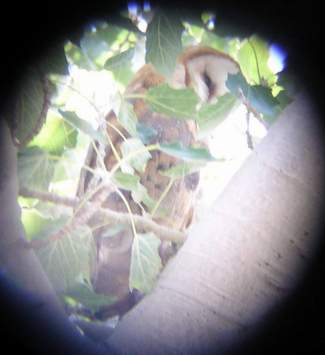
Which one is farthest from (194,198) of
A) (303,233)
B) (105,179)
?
(303,233)

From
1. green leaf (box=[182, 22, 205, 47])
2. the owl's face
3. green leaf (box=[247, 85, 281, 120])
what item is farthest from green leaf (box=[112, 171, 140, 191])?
the owl's face

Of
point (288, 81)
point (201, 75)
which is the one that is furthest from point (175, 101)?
point (201, 75)

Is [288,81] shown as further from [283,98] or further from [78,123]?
[78,123]

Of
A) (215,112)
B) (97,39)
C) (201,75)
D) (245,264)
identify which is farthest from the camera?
(201,75)

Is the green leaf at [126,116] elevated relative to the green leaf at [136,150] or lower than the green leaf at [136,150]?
elevated

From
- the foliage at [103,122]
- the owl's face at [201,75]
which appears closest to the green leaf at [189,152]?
the foliage at [103,122]

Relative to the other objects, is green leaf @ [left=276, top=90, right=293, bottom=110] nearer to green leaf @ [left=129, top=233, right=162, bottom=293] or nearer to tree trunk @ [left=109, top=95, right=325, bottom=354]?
tree trunk @ [left=109, top=95, right=325, bottom=354]

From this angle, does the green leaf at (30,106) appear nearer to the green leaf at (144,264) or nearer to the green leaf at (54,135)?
the green leaf at (54,135)
